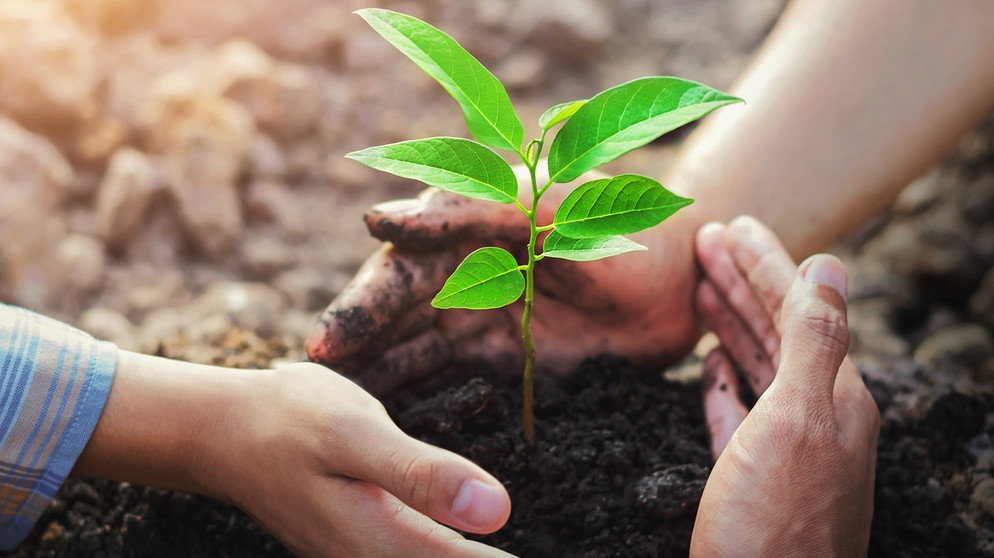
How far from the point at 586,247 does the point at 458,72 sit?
0.79 ft

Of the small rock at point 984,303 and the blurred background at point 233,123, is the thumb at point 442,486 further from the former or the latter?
the small rock at point 984,303

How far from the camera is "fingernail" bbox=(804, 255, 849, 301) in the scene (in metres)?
1.09

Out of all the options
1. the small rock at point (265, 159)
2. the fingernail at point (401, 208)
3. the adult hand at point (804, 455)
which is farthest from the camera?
the small rock at point (265, 159)

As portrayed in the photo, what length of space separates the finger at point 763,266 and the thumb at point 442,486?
0.61m

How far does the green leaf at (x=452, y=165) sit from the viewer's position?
888 millimetres

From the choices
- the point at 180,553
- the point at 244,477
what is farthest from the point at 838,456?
the point at 180,553

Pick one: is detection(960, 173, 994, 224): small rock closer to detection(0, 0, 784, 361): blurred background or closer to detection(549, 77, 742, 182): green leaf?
detection(0, 0, 784, 361): blurred background

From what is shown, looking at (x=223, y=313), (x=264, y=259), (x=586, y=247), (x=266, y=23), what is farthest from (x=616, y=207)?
(x=266, y=23)

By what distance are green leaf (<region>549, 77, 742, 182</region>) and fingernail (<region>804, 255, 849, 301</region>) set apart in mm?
351

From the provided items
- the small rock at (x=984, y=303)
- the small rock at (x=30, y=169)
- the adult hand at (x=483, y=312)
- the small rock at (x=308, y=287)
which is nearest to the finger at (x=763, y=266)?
the adult hand at (x=483, y=312)

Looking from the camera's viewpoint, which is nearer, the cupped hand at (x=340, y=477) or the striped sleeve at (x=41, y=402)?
the cupped hand at (x=340, y=477)

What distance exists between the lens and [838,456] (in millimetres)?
1003

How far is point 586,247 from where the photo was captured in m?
0.93

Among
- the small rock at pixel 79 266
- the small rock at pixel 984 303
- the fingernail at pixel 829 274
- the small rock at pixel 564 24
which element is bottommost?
the small rock at pixel 79 266
